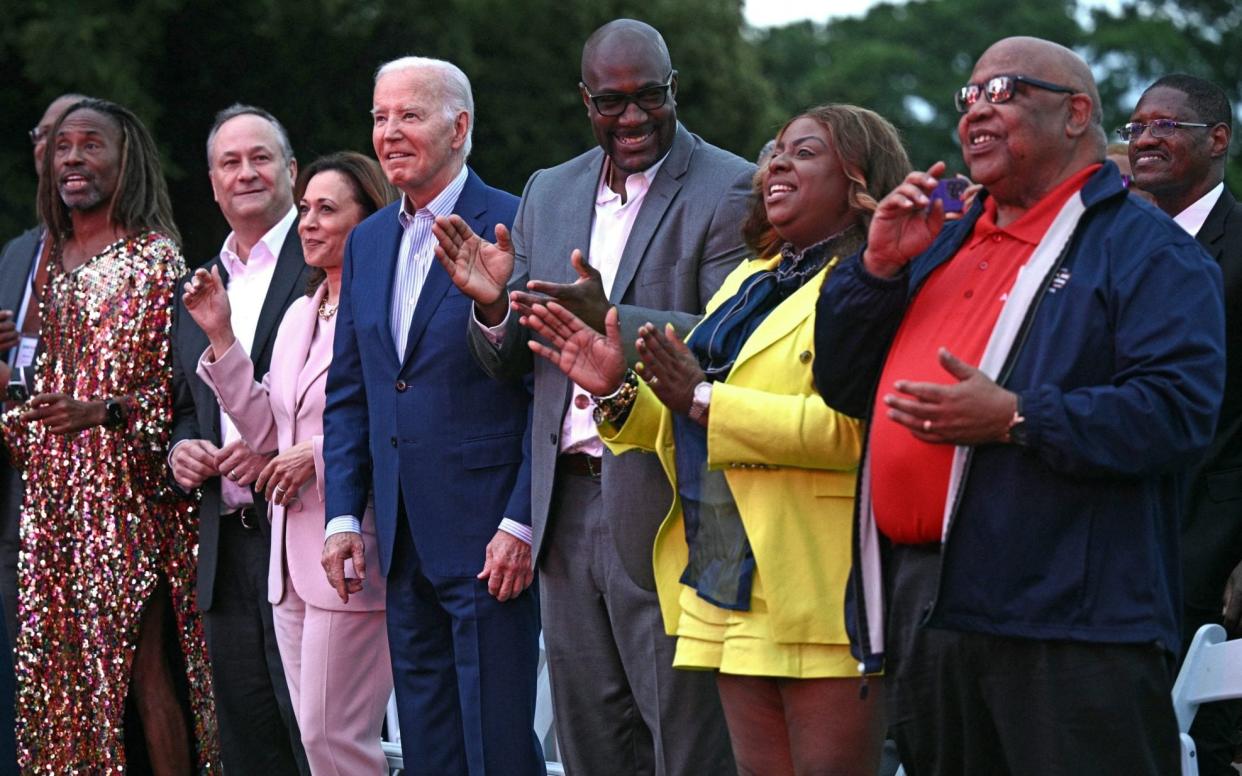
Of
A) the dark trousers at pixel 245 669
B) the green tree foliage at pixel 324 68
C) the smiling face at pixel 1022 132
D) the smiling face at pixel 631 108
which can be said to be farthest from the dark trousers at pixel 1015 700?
the green tree foliage at pixel 324 68

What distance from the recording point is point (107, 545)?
263 inches

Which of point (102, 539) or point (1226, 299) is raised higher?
point (1226, 299)

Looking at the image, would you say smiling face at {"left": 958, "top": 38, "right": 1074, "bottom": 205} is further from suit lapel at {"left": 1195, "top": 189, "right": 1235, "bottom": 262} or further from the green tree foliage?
the green tree foliage

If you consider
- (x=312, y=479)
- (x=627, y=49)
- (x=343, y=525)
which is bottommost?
(x=343, y=525)

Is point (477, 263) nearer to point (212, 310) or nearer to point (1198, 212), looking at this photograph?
point (212, 310)

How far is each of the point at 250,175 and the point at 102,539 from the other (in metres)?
1.45

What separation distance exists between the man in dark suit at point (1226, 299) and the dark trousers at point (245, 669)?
10.1 ft

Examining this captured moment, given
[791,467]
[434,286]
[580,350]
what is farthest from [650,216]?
[791,467]

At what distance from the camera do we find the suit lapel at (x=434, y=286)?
5668 mm

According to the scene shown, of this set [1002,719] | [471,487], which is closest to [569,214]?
[471,487]

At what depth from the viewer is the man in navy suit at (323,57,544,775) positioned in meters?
5.54

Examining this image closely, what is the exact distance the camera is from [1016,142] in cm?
400

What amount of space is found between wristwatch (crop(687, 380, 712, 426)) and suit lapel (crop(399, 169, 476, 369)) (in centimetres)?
146

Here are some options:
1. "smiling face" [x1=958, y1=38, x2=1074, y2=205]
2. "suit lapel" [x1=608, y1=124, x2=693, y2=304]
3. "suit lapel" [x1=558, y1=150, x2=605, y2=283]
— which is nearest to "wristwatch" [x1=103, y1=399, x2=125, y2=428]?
"suit lapel" [x1=558, y1=150, x2=605, y2=283]
